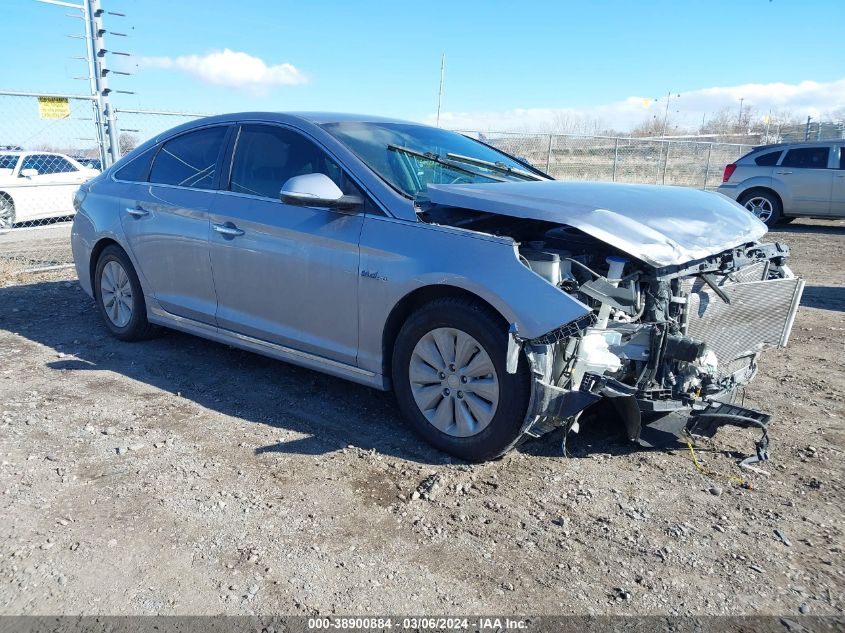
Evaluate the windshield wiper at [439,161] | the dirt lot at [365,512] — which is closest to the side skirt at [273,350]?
the dirt lot at [365,512]

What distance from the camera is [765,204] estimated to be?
13.6 m

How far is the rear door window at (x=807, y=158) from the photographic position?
1311cm

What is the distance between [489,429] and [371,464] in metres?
0.65

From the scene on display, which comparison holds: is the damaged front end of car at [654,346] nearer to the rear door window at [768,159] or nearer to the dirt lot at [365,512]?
the dirt lot at [365,512]

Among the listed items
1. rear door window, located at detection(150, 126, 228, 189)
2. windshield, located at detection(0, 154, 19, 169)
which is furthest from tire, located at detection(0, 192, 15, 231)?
rear door window, located at detection(150, 126, 228, 189)

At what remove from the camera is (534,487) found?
3289 mm

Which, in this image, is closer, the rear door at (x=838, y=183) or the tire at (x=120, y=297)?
the tire at (x=120, y=297)

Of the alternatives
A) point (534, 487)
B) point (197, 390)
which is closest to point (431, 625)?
point (534, 487)

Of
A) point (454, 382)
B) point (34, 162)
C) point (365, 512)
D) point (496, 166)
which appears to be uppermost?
point (496, 166)

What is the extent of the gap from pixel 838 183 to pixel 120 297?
13.0 m

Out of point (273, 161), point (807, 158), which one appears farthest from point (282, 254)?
point (807, 158)

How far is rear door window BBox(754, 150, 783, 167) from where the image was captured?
13500mm

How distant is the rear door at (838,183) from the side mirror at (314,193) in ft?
40.9

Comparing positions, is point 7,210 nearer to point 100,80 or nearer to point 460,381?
point 100,80
